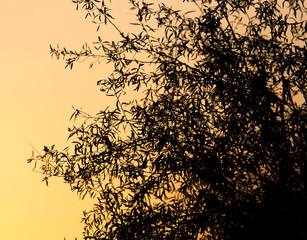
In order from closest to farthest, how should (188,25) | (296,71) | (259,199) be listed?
1. (259,199)
2. (296,71)
3. (188,25)

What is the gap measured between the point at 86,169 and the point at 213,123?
1.93 m

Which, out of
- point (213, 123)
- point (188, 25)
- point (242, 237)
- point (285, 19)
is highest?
point (188, 25)

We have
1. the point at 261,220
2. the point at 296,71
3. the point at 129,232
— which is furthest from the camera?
the point at 296,71

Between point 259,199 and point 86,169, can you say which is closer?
point 259,199

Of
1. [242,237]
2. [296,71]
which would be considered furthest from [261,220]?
[296,71]

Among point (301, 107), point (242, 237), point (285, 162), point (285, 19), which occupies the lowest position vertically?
point (242, 237)

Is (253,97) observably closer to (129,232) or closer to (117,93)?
(117,93)

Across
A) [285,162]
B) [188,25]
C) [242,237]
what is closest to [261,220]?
[242,237]

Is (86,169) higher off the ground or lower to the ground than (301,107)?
higher

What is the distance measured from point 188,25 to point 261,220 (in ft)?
10.8

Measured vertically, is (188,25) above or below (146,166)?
above

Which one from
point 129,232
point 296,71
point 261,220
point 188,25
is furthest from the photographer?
point 188,25

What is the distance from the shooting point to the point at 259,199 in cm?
595

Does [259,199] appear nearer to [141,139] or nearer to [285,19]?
[141,139]
